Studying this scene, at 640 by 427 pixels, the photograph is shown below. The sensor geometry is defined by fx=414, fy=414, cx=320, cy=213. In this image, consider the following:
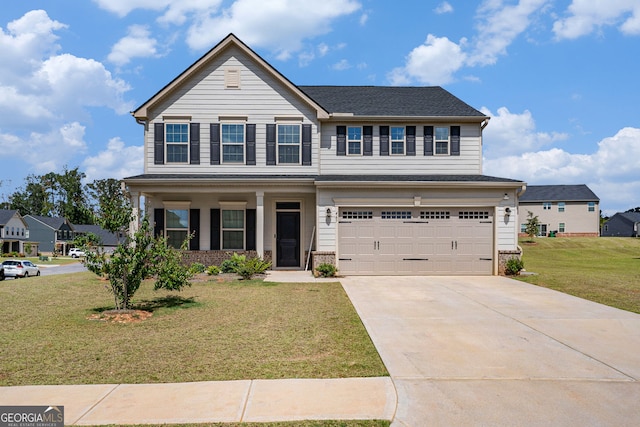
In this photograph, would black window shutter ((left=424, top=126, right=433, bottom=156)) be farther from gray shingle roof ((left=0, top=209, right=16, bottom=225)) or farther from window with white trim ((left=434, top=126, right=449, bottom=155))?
gray shingle roof ((left=0, top=209, right=16, bottom=225))

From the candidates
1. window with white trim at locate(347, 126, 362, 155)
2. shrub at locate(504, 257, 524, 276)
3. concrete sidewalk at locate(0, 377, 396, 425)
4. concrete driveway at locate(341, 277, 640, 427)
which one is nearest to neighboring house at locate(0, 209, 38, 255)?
window with white trim at locate(347, 126, 362, 155)

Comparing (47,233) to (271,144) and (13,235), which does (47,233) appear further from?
(271,144)

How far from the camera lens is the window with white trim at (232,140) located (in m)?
16.8

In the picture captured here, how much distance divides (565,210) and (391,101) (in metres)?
40.1

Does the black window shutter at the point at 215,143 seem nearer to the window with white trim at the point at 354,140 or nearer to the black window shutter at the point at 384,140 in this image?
the window with white trim at the point at 354,140

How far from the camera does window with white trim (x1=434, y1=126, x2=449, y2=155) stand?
17.3 metres

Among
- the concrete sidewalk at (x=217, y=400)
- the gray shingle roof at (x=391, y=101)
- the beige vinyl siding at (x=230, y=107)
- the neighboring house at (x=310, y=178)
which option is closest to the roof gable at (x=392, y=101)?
the gray shingle roof at (x=391, y=101)

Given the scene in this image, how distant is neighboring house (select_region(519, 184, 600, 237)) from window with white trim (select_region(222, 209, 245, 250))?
4076 cm

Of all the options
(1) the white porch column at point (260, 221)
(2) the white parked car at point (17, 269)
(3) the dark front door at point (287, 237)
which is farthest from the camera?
(2) the white parked car at point (17, 269)

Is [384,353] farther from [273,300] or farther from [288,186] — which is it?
[288,186]

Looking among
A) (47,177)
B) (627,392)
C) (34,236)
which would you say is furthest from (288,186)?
(47,177)

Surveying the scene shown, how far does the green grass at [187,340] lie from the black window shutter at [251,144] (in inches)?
286

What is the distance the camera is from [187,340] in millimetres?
6547

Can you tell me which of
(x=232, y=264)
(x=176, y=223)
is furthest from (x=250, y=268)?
(x=176, y=223)
